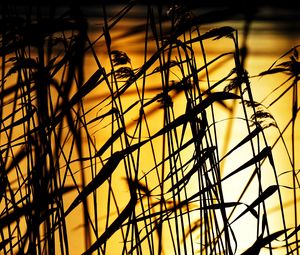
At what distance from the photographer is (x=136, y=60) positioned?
1672 mm

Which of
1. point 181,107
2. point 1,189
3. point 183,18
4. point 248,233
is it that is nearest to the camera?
point 183,18

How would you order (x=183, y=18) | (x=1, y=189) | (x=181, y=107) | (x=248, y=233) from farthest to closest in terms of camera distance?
(x=181, y=107) → (x=248, y=233) → (x=1, y=189) → (x=183, y=18)

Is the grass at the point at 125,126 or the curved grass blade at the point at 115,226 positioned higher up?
the grass at the point at 125,126

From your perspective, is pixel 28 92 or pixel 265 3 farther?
pixel 265 3

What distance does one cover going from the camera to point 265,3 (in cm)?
172

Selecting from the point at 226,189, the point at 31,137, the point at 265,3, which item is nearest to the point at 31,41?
the point at 31,137

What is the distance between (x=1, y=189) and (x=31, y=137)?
0.13 metres

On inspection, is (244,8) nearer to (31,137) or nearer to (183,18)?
(183,18)

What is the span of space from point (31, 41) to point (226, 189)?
0.73 m

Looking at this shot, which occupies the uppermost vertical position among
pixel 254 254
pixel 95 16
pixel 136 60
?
pixel 95 16

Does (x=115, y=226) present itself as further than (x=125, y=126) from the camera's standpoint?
No

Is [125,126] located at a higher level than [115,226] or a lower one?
higher

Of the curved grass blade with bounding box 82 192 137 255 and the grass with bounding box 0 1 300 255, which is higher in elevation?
the grass with bounding box 0 1 300 255

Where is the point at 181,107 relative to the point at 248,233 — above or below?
above
